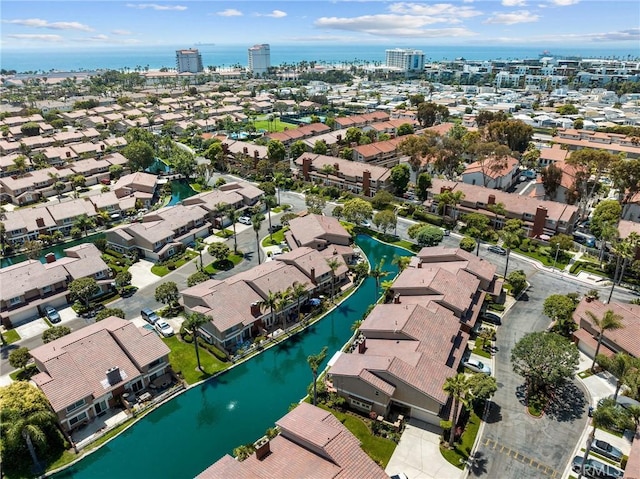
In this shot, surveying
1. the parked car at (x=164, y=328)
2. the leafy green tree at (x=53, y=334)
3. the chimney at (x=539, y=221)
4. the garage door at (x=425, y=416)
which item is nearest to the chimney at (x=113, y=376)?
the parked car at (x=164, y=328)

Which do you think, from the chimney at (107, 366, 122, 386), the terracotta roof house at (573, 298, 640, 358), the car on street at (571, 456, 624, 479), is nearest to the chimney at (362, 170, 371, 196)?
the terracotta roof house at (573, 298, 640, 358)

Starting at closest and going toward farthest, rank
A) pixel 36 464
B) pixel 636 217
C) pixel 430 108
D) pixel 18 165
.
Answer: pixel 36 464 → pixel 636 217 → pixel 18 165 → pixel 430 108

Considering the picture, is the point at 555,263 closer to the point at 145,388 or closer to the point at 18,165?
the point at 145,388

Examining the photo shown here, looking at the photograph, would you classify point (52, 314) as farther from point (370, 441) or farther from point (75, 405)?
point (370, 441)

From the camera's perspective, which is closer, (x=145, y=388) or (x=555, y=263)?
(x=145, y=388)

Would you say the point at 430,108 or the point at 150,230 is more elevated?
the point at 430,108

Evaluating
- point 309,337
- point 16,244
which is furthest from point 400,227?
point 16,244

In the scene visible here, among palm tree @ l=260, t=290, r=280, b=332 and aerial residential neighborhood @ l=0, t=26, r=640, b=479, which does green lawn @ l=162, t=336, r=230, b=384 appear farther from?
palm tree @ l=260, t=290, r=280, b=332

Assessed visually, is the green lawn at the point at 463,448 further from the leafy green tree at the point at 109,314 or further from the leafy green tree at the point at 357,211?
the leafy green tree at the point at 357,211
